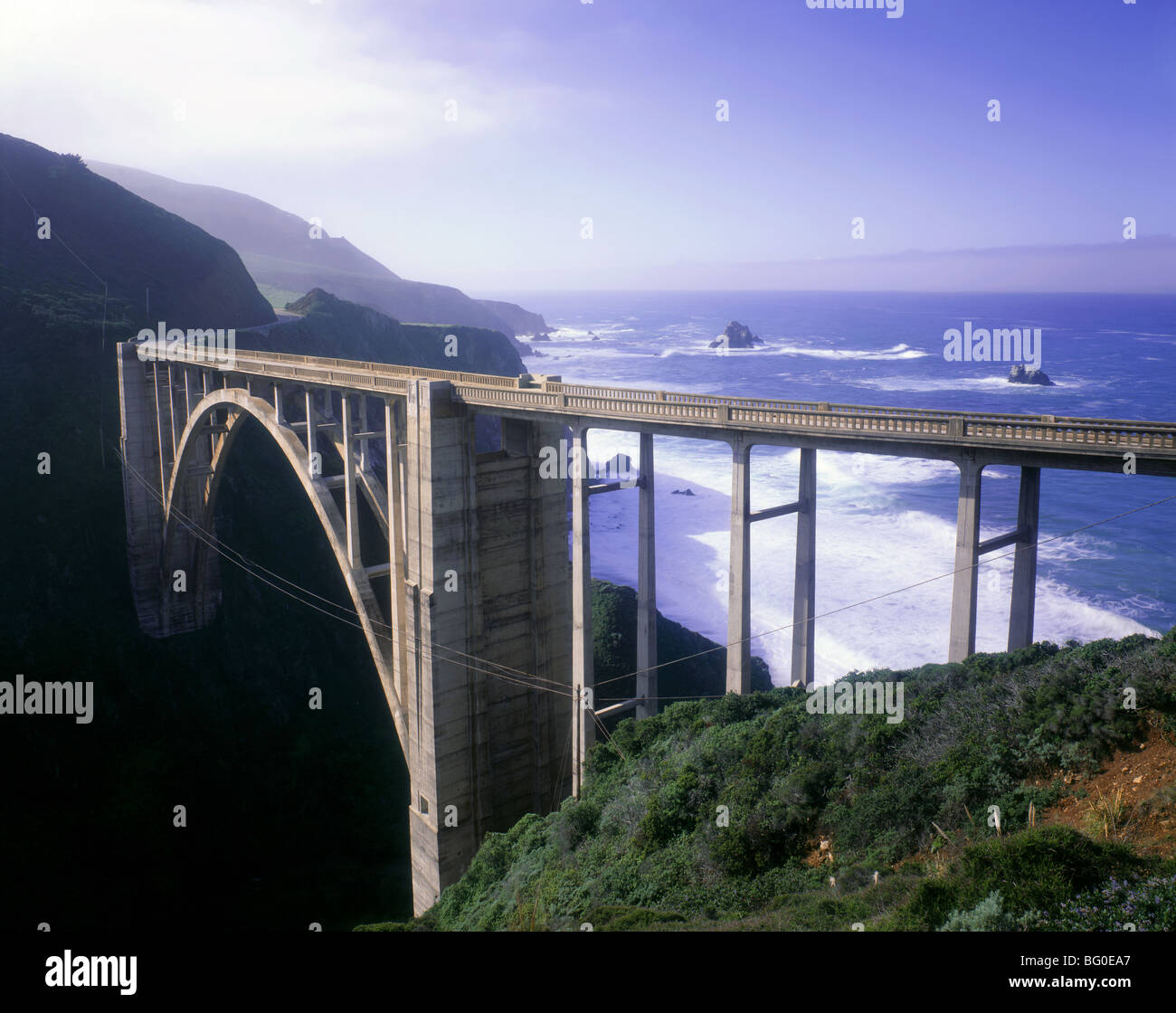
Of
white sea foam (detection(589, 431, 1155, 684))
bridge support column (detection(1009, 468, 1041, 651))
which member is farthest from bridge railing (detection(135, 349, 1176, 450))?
white sea foam (detection(589, 431, 1155, 684))

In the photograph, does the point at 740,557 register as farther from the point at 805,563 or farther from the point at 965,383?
the point at 965,383

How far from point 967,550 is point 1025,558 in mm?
1307

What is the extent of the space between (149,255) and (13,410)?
1017 inches

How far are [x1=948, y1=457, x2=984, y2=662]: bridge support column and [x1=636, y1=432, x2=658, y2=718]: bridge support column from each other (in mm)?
6783

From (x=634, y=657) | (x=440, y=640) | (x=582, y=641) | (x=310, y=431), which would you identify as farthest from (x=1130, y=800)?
(x=634, y=657)

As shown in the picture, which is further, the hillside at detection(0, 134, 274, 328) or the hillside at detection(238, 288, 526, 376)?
the hillside at detection(238, 288, 526, 376)

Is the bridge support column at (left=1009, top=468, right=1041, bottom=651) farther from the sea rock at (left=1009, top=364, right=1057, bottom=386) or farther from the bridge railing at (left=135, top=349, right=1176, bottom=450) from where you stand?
the sea rock at (left=1009, top=364, right=1057, bottom=386)

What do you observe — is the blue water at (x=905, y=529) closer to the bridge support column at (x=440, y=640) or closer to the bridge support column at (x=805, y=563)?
the bridge support column at (x=440, y=640)

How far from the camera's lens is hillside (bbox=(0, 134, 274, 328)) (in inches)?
2108
